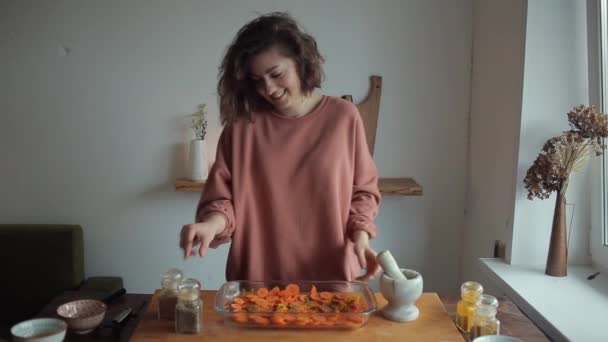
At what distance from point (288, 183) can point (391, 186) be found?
105cm

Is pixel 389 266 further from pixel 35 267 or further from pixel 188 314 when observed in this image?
pixel 35 267

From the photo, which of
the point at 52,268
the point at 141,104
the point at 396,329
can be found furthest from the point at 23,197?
the point at 396,329

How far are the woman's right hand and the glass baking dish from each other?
0.12 meters

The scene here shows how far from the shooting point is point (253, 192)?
136cm

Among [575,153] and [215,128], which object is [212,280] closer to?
[215,128]

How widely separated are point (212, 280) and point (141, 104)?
889mm

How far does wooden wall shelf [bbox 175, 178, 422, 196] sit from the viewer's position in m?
2.29

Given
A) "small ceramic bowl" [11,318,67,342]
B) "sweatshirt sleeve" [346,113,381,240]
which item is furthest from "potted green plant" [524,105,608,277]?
"small ceramic bowl" [11,318,67,342]

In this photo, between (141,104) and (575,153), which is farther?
(141,104)

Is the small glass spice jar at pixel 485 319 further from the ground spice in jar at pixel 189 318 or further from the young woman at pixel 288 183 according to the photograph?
the ground spice in jar at pixel 189 318

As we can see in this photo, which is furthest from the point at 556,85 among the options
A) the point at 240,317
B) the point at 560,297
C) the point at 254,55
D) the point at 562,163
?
the point at 240,317

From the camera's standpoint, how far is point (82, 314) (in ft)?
4.29

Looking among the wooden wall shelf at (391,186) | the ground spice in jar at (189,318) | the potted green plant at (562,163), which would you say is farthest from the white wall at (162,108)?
the ground spice in jar at (189,318)

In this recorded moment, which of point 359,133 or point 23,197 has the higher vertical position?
point 359,133
